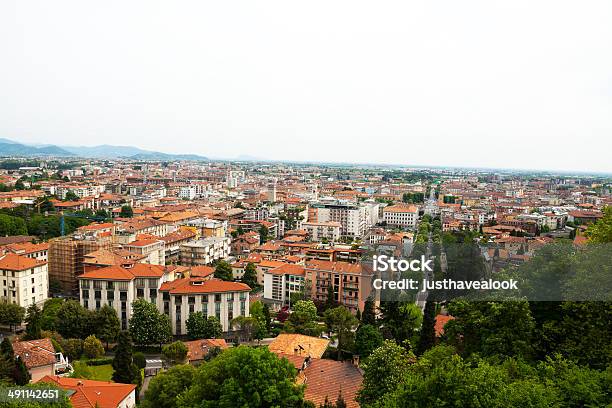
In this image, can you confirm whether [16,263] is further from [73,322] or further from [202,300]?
[202,300]

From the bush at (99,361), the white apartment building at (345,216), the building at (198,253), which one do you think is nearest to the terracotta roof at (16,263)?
the bush at (99,361)

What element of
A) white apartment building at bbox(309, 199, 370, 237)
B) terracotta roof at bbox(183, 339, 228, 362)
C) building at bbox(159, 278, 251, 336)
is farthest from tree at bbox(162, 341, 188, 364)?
white apartment building at bbox(309, 199, 370, 237)

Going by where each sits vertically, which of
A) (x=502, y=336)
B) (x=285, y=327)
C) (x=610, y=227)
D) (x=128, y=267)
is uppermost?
(x=610, y=227)

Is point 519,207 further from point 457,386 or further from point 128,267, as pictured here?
point 457,386

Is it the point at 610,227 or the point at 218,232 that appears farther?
the point at 218,232

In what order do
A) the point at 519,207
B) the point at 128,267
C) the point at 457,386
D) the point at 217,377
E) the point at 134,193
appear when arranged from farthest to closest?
the point at 134,193 < the point at 519,207 < the point at 128,267 < the point at 217,377 < the point at 457,386

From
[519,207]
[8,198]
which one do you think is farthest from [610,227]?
[519,207]

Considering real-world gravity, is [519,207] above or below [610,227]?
below

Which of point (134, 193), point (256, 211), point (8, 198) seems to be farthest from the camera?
point (134, 193)
